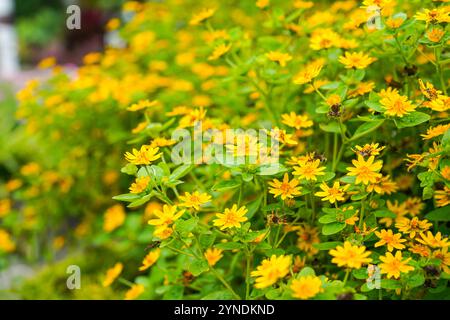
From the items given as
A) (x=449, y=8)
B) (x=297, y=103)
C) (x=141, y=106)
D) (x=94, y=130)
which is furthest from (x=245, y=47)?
(x=94, y=130)

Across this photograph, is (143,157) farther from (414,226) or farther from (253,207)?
(414,226)

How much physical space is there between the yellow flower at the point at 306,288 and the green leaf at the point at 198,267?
0.82 feet

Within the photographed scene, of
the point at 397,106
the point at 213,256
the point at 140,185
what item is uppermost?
the point at 397,106

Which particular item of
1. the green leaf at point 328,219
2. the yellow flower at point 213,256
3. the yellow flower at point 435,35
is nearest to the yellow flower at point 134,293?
the yellow flower at point 213,256

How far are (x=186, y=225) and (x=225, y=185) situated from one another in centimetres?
13

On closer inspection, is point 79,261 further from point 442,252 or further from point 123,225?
point 442,252

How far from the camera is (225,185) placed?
105 centimetres

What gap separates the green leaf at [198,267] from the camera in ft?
3.39

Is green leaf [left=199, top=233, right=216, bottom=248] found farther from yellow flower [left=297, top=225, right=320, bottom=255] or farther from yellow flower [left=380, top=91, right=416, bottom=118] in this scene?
yellow flower [left=380, top=91, right=416, bottom=118]

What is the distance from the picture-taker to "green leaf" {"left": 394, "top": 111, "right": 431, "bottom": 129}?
1.00 meters

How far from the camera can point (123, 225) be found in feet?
6.22

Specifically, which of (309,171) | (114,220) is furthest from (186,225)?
(114,220)

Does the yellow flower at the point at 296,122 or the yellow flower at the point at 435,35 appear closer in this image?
the yellow flower at the point at 435,35

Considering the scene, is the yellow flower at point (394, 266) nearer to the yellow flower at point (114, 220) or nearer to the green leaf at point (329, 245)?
the green leaf at point (329, 245)
